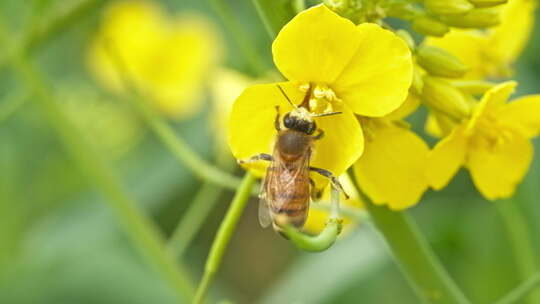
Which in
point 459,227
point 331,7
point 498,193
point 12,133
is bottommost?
point 459,227

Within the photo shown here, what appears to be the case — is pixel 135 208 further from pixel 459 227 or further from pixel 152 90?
pixel 152 90

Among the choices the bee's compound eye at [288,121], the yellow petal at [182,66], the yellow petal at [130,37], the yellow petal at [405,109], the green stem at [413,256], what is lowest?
the yellow petal at [182,66]

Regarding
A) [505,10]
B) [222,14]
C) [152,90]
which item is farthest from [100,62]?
[505,10]

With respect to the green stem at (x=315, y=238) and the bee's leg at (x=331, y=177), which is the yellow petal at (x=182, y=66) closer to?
the bee's leg at (x=331, y=177)

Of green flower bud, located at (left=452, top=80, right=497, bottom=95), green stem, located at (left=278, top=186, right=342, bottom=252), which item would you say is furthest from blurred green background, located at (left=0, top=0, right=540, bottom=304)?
green stem, located at (left=278, top=186, right=342, bottom=252)

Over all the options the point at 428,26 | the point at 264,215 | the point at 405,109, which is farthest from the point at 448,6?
the point at 264,215

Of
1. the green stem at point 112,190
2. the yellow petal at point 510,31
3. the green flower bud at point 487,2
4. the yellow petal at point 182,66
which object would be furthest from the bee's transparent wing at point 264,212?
the yellow petal at point 182,66

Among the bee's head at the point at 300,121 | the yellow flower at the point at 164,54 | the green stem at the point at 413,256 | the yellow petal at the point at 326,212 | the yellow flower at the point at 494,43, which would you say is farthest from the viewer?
→ the yellow flower at the point at 164,54

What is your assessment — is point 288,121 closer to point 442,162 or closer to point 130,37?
point 442,162
